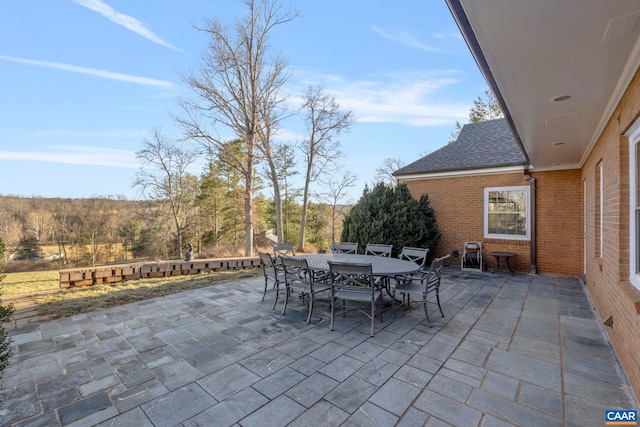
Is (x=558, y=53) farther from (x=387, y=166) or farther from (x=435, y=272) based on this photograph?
(x=387, y=166)

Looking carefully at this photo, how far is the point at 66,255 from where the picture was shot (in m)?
18.6

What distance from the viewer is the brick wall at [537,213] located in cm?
678

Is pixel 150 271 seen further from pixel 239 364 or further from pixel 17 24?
pixel 17 24

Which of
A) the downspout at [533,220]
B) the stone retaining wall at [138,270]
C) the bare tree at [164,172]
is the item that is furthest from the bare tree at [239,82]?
the downspout at [533,220]

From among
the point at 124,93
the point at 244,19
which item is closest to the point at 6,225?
the point at 124,93

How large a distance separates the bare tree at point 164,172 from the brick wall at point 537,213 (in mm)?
14353

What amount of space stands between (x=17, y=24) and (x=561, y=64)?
11.1 meters

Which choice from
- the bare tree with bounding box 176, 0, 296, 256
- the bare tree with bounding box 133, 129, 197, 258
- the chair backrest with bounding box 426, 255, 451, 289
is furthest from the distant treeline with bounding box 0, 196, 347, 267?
the chair backrest with bounding box 426, 255, 451, 289

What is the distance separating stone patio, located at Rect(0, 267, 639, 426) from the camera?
6.43 ft

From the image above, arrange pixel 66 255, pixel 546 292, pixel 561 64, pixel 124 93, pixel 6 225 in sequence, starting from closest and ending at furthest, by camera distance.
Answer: pixel 561 64
pixel 546 292
pixel 124 93
pixel 6 225
pixel 66 255

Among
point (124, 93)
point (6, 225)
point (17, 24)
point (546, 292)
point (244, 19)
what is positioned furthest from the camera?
point (6, 225)

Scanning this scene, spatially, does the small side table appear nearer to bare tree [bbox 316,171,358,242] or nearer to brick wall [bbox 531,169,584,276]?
brick wall [bbox 531,169,584,276]

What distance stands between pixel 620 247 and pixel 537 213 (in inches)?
200

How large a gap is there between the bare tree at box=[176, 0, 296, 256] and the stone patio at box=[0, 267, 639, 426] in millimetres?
8374
